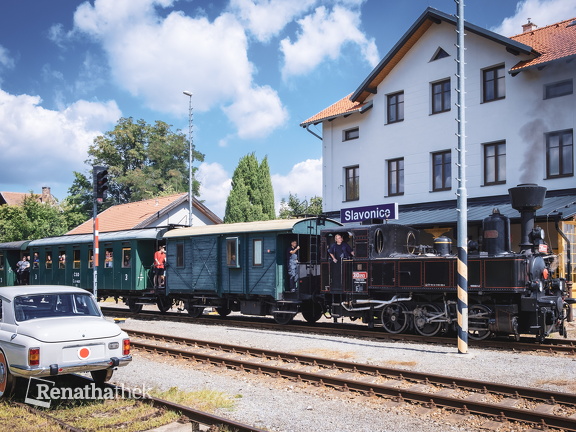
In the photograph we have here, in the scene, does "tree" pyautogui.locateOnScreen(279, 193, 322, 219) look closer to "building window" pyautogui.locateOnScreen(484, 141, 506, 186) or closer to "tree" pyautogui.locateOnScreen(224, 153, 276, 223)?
"tree" pyautogui.locateOnScreen(224, 153, 276, 223)

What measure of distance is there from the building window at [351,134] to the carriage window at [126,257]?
35.7ft

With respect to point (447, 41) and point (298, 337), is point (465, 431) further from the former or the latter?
point (447, 41)

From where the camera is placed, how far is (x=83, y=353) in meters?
7.46

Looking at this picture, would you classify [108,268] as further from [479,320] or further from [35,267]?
[479,320]

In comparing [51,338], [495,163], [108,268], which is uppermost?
[495,163]

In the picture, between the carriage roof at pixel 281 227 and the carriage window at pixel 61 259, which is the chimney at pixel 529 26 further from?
the carriage window at pixel 61 259

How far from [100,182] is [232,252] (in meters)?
4.37

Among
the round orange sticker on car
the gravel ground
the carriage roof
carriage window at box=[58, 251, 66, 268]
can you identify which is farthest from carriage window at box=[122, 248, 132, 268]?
the round orange sticker on car

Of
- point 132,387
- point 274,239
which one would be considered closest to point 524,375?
point 132,387

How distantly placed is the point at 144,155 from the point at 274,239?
39112 millimetres

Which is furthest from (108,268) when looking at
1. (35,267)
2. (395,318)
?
(395,318)

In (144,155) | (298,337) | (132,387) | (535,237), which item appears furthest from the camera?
(144,155)

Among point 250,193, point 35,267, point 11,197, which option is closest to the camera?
point 35,267

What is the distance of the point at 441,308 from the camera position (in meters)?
13.1
